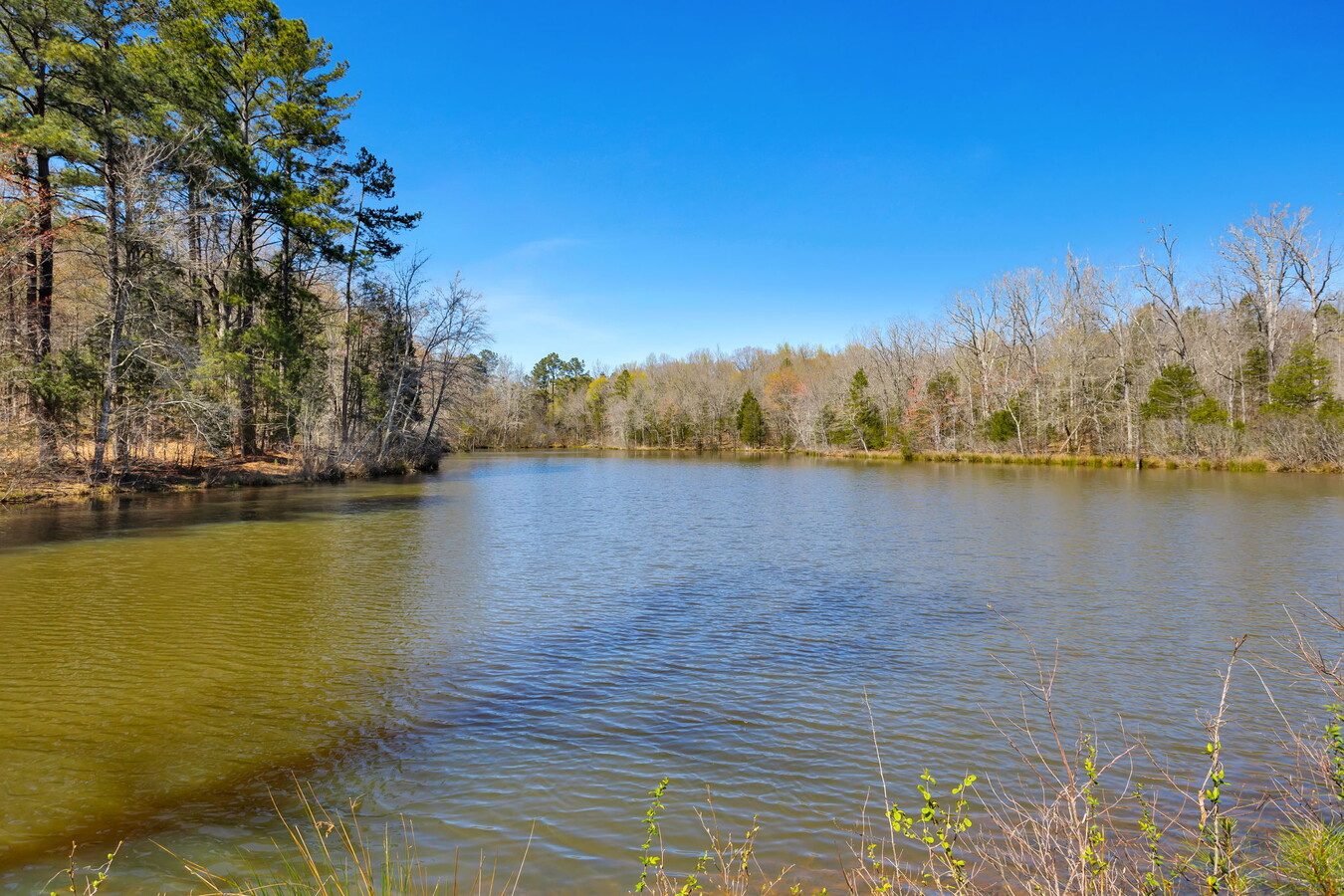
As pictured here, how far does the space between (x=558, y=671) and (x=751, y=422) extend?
77752 millimetres

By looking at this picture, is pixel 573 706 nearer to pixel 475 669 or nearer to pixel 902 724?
pixel 475 669

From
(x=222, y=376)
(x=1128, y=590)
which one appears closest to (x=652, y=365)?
(x=222, y=376)

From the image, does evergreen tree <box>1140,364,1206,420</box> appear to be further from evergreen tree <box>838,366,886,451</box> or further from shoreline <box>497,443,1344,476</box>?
evergreen tree <box>838,366,886,451</box>

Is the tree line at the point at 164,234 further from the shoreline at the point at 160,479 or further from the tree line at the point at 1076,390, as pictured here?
the tree line at the point at 1076,390

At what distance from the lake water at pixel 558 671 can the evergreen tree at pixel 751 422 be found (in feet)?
220

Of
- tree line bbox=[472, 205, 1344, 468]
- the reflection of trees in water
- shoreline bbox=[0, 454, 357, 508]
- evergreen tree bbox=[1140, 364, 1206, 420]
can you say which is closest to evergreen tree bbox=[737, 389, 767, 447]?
tree line bbox=[472, 205, 1344, 468]

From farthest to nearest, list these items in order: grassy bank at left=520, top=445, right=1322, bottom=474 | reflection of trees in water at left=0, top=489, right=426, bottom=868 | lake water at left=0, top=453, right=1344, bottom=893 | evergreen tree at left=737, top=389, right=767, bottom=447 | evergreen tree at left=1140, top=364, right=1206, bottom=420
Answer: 1. evergreen tree at left=737, top=389, right=767, bottom=447
2. evergreen tree at left=1140, top=364, right=1206, bottom=420
3. grassy bank at left=520, top=445, right=1322, bottom=474
4. reflection of trees in water at left=0, top=489, right=426, bottom=868
5. lake water at left=0, top=453, right=1344, bottom=893

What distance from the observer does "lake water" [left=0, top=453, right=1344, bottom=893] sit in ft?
15.4

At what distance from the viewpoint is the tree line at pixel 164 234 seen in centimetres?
1925

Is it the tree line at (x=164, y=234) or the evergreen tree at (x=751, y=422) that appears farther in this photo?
the evergreen tree at (x=751, y=422)

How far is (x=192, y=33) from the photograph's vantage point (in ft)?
81.4

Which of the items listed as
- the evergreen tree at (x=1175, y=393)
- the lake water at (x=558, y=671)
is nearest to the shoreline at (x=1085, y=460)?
the evergreen tree at (x=1175, y=393)

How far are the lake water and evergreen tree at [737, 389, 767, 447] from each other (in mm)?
67135

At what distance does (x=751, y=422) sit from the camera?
84375 millimetres
